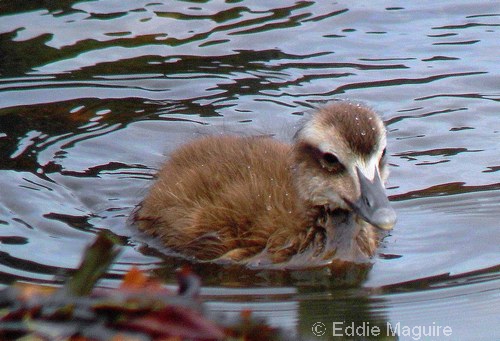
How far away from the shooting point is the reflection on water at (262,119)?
534 centimetres

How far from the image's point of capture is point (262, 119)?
7652 millimetres

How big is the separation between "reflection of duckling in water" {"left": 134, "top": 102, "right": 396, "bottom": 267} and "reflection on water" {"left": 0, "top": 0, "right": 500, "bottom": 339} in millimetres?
164

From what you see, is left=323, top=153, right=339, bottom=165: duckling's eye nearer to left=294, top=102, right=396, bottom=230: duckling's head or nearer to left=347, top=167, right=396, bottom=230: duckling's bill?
left=294, top=102, right=396, bottom=230: duckling's head

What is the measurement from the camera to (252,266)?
18.7ft

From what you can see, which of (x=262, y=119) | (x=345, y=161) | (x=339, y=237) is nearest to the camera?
(x=345, y=161)

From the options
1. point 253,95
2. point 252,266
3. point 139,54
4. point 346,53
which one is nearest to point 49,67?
point 139,54

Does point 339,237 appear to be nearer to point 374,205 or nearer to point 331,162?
point 331,162

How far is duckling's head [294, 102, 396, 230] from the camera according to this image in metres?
5.46

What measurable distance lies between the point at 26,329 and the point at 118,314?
188 mm

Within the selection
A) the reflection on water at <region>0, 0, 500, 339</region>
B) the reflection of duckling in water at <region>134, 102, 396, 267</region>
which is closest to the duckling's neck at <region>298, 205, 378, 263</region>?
the reflection of duckling in water at <region>134, 102, 396, 267</region>

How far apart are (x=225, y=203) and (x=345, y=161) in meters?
0.68

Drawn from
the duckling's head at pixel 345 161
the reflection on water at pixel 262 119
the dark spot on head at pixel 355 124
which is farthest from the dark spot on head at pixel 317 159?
the reflection on water at pixel 262 119

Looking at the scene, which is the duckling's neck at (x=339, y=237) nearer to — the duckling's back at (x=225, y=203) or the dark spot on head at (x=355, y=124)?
the duckling's back at (x=225, y=203)

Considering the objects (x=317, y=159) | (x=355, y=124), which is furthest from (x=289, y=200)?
(x=355, y=124)
